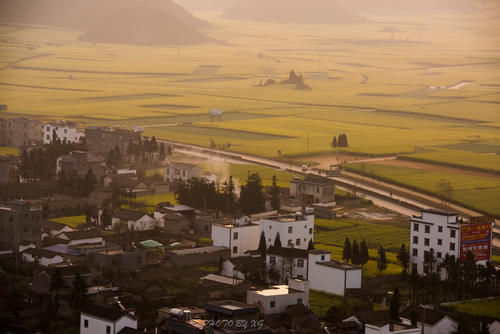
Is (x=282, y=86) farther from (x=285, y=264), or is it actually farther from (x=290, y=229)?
(x=285, y=264)

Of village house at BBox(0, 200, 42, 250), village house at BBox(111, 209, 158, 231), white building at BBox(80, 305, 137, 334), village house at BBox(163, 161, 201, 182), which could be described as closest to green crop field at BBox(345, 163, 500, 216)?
village house at BBox(163, 161, 201, 182)

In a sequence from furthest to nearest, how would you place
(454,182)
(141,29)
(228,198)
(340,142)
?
(141,29) → (340,142) → (454,182) → (228,198)

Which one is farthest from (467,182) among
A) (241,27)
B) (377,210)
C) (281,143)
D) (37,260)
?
(241,27)

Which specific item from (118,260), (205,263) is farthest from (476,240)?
(118,260)

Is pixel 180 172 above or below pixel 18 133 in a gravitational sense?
below

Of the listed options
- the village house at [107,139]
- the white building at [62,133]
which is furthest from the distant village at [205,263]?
the white building at [62,133]

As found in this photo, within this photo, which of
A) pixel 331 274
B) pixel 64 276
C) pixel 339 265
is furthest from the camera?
pixel 339 265

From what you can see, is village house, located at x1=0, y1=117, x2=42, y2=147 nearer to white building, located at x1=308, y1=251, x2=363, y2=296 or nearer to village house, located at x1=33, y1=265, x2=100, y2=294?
village house, located at x1=33, y1=265, x2=100, y2=294

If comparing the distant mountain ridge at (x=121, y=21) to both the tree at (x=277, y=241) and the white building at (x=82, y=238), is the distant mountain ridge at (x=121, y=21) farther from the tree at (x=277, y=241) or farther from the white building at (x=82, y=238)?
the tree at (x=277, y=241)
